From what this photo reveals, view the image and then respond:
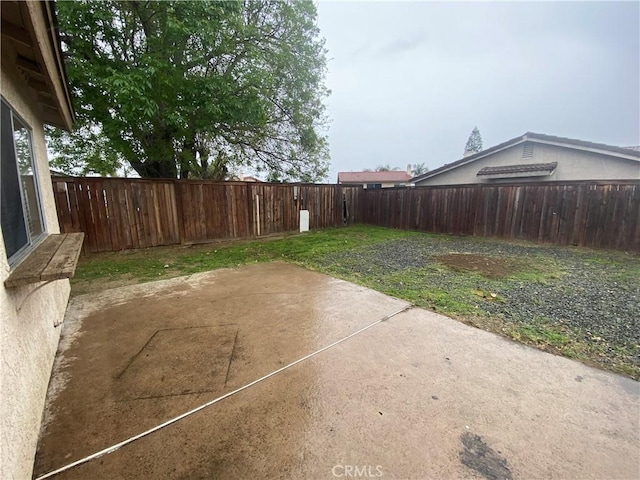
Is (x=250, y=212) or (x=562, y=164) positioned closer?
(x=250, y=212)

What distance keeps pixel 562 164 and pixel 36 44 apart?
1416 cm

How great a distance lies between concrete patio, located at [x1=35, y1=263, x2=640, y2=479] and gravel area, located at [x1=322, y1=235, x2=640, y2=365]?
953 mm

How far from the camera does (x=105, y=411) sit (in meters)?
1.76

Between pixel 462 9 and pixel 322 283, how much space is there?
1188 centimetres

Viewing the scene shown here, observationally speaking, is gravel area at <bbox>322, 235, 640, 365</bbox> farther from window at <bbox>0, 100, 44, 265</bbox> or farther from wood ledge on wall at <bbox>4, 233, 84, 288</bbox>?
window at <bbox>0, 100, 44, 265</bbox>

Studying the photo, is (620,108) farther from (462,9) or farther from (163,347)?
(163,347)

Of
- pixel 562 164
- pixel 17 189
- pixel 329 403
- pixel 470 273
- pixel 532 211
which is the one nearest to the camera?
pixel 329 403

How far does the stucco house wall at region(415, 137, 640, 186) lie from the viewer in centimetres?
888

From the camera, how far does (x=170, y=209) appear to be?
6848mm

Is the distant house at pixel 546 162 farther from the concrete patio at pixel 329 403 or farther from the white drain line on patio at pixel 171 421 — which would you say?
the white drain line on patio at pixel 171 421

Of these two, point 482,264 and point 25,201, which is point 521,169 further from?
point 25,201

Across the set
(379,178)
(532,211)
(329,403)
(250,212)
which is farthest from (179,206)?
(379,178)

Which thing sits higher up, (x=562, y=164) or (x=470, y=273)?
(x=562, y=164)

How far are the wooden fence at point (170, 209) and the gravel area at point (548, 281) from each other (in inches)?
→ 138
